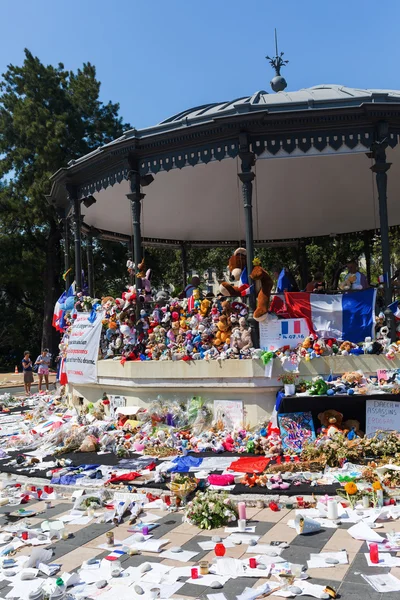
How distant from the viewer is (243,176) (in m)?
9.99

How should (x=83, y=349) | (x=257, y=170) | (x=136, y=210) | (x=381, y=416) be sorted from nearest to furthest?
(x=381, y=416), (x=136, y=210), (x=83, y=349), (x=257, y=170)

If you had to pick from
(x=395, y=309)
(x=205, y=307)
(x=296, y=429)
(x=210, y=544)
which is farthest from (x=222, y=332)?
(x=210, y=544)

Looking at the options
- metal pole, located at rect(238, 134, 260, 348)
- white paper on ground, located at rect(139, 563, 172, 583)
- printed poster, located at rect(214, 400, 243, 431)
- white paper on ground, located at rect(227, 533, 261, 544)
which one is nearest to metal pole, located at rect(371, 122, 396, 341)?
metal pole, located at rect(238, 134, 260, 348)

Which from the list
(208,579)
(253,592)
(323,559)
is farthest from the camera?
(323,559)

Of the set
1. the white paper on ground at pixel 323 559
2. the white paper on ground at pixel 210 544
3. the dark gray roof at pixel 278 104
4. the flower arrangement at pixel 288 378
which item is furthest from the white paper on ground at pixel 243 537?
the dark gray roof at pixel 278 104

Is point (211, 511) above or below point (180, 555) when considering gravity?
above

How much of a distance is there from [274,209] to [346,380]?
9.42 meters

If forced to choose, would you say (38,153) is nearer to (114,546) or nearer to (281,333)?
(281,333)

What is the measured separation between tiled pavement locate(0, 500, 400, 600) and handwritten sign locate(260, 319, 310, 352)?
364 cm

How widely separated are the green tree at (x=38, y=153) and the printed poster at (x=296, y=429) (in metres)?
26.5

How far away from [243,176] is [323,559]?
6.83m

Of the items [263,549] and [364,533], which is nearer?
[263,549]

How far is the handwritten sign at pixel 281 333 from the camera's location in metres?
9.64

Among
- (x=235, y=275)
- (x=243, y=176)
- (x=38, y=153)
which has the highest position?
(x=38, y=153)
